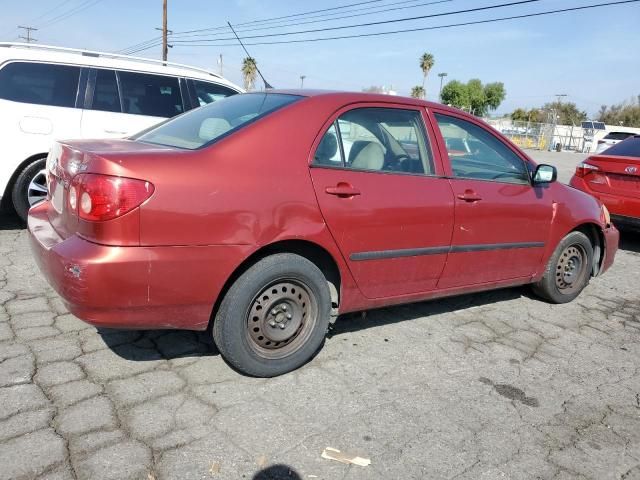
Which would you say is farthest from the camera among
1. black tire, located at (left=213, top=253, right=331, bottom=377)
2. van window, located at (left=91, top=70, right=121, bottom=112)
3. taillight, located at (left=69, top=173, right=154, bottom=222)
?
van window, located at (left=91, top=70, right=121, bottom=112)

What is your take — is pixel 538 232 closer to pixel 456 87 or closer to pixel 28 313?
pixel 28 313

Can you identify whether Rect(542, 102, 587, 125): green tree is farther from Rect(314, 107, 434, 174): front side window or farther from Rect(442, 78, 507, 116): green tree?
Rect(314, 107, 434, 174): front side window

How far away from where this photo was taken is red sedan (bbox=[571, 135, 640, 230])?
6695 mm

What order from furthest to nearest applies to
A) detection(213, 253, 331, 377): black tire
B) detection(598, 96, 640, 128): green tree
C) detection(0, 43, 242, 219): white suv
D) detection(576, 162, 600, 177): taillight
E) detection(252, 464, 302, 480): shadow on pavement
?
detection(598, 96, 640, 128): green tree
detection(576, 162, 600, 177): taillight
detection(0, 43, 242, 219): white suv
detection(213, 253, 331, 377): black tire
detection(252, 464, 302, 480): shadow on pavement

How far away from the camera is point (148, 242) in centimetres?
255

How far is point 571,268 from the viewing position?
4855 millimetres

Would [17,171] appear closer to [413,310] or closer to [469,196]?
[413,310]

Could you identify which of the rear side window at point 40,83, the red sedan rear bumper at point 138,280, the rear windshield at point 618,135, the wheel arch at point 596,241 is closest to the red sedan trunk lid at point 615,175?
the wheel arch at point 596,241

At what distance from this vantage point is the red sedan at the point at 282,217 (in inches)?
101

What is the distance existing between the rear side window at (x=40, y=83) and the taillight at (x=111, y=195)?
143 inches

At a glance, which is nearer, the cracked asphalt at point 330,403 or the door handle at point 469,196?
the cracked asphalt at point 330,403

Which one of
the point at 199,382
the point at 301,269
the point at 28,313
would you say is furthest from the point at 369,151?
the point at 28,313

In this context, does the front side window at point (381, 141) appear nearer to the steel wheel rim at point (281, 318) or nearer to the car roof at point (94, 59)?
the steel wheel rim at point (281, 318)

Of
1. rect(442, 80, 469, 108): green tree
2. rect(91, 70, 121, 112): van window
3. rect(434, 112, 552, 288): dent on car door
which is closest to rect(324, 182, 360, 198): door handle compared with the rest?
rect(434, 112, 552, 288): dent on car door
